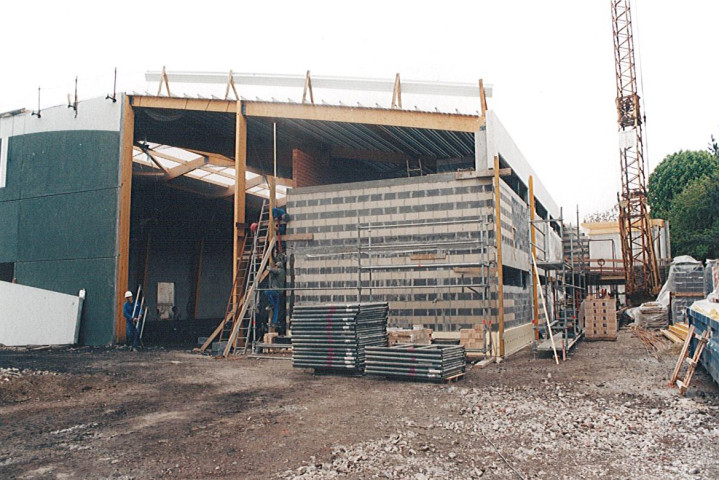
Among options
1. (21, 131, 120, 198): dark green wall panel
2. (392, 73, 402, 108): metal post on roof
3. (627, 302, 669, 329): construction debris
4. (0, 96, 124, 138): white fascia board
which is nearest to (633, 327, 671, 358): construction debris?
(627, 302, 669, 329): construction debris

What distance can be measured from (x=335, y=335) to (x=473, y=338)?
3806mm

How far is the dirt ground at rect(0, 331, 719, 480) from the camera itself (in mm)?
5598

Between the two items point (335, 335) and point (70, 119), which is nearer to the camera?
point (335, 335)

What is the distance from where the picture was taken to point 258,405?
28.2ft

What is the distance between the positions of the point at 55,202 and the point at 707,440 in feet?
61.6

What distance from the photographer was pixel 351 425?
7.31 m

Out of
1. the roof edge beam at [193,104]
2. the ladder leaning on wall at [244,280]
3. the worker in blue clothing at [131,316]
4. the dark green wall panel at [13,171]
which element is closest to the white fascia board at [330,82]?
the roof edge beam at [193,104]

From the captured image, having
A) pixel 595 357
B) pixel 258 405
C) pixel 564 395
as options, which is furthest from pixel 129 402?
pixel 595 357

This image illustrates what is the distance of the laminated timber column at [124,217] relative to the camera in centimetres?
1730

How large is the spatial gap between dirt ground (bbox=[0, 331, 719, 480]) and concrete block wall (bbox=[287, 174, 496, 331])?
278cm

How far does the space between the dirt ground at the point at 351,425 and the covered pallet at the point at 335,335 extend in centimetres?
38

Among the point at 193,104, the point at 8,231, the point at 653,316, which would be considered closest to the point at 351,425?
the point at 193,104

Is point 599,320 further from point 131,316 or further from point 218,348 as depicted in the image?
point 131,316

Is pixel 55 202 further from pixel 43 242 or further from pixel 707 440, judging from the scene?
pixel 707 440
